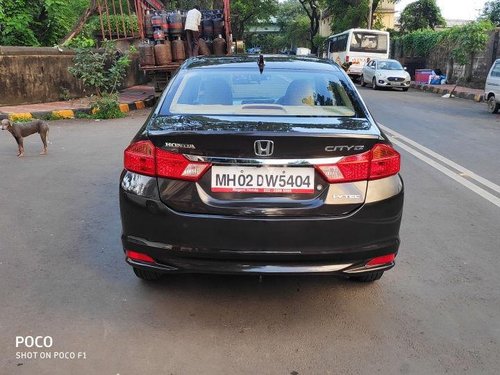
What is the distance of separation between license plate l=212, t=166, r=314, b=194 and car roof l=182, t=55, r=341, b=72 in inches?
53.5

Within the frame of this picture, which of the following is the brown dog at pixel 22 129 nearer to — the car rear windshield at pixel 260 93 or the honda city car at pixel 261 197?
the car rear windshield at pixel 260 93

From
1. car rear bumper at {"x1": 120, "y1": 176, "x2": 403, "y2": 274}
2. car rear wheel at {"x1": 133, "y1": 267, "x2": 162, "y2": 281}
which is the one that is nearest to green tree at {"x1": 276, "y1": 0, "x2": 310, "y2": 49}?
car rear wheel at {"x1": 133, "y1": 267, "x2": 162, "y2": 281}

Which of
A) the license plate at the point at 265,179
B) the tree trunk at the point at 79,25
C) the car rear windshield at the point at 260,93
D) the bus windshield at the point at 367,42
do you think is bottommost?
the license plate at the point at 265,179

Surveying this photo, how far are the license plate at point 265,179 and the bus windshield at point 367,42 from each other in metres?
28.3

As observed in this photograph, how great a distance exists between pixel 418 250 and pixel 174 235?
7.31 ft

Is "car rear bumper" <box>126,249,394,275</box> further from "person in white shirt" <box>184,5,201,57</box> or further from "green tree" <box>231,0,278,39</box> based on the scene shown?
"green tree" <box>231,0,278,39</box>

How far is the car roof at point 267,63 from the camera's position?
12.7ft

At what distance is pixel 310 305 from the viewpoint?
3.21 meters

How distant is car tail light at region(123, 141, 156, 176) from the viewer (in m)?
2.86

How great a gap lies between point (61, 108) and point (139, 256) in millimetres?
9850

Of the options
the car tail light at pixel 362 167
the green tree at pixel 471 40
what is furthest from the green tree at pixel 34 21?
the green tree at pixel 471 40

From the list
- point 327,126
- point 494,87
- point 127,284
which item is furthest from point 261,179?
point 494,87

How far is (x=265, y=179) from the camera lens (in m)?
2.74

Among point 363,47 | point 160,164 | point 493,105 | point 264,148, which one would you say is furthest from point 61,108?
point 363,47
